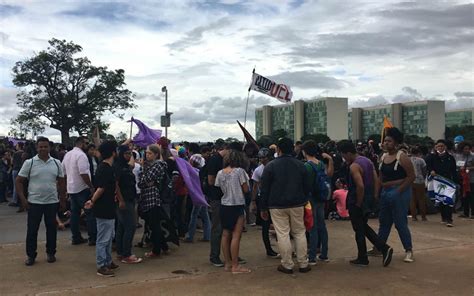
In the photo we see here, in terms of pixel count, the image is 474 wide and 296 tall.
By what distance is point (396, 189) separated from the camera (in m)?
6.80

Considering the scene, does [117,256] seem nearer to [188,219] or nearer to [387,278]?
[188,219]

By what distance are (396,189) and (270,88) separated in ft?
28.5

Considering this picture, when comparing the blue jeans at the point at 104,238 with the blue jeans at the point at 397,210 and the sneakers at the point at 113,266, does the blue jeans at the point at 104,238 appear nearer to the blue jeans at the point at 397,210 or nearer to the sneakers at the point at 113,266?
the sneakers at the point at 113,266

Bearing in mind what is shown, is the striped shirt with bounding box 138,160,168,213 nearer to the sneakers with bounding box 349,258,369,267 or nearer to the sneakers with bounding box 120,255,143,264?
the sneakers with bounding box 120,255,143,264

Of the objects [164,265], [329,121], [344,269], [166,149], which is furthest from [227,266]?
[329,121]

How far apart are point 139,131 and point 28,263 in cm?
450

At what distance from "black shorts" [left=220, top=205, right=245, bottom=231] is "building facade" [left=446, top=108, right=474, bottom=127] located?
132260mm

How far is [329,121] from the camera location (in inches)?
4938

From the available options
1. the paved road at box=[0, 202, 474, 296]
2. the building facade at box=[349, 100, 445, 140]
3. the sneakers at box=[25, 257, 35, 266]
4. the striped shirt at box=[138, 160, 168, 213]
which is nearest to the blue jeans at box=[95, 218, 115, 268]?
the paved road at box=[0, 202, 474, 296]

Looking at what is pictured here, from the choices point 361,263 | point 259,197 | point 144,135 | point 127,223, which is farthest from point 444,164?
point 127,223

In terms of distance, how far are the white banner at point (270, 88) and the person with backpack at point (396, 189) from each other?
25.3 ft

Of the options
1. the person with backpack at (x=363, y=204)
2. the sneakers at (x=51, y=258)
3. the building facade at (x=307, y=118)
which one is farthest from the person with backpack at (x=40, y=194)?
the building facade at (x=307, y=118)

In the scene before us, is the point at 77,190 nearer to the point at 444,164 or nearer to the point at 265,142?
the point at 444,164

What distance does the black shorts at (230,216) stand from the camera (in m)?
6.44
